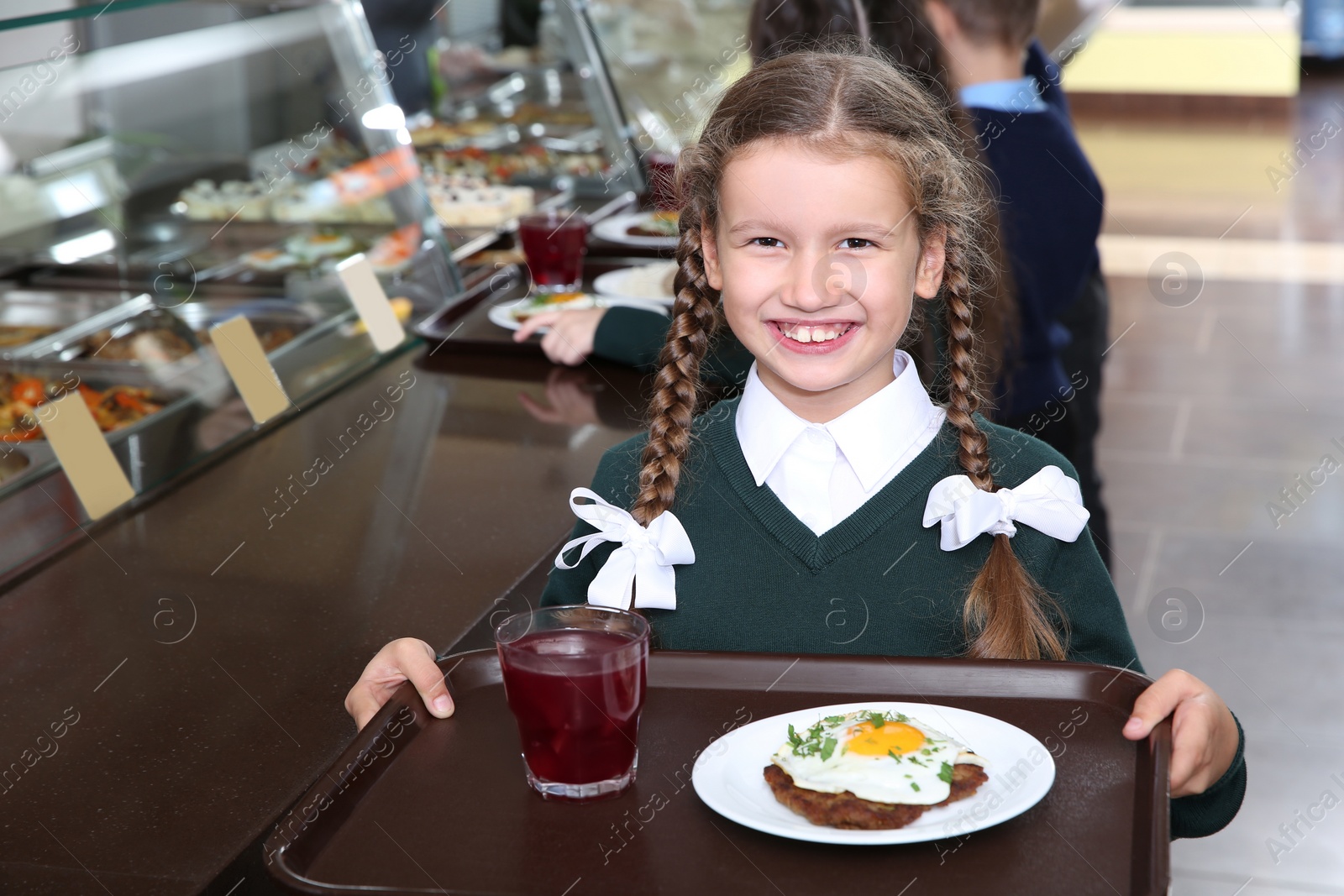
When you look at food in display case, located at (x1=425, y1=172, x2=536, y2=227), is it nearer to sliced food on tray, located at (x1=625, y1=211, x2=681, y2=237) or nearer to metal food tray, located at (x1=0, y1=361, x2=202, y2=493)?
sliced food on tray, located at (x1=625, y1=211, x2=681, y2=237)

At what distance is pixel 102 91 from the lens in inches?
86.1

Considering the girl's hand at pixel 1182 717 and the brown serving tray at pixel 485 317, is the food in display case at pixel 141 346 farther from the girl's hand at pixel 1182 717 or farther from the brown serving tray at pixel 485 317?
the girl's hand at pixel 1182 717

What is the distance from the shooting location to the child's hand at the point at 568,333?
74.2 inches

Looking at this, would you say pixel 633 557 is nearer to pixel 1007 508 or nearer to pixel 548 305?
pixel 1007 508

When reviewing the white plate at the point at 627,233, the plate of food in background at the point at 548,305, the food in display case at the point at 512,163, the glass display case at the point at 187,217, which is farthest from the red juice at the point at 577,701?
the food in display case at the point at 512,163

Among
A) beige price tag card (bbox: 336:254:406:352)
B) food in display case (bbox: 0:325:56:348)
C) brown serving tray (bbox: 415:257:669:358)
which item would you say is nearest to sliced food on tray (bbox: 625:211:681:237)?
brown serving tray (bbox: 415:257:669:358)

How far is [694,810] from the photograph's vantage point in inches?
31.4

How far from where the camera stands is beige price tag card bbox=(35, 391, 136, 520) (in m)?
1.41

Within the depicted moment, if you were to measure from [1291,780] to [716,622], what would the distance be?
5.20 ft

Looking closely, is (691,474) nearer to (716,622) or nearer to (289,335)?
(716,622)

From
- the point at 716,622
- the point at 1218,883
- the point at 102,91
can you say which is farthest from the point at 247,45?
the point at 1218,883

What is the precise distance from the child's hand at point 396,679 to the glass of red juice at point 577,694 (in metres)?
0.09

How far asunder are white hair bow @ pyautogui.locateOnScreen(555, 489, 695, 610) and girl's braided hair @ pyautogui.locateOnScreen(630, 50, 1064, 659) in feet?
0.14

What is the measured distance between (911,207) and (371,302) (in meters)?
1.04
